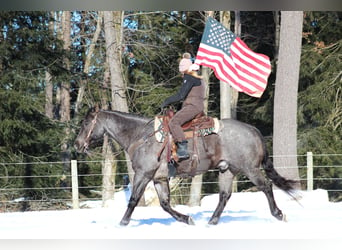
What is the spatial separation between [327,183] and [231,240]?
9.54 m

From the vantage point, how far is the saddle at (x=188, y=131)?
6.75 metres

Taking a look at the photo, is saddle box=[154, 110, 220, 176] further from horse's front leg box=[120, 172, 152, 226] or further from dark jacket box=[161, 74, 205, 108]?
horse's front leg box=[120, 172, 152, 226]

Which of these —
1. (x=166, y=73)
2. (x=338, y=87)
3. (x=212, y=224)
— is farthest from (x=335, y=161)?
(x=212, y=224)

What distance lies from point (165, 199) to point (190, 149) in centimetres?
72

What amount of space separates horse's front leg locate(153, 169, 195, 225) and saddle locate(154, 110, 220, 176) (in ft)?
0.95

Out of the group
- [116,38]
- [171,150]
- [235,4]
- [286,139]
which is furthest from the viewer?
[116,38]

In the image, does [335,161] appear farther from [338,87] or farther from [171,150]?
[171,150]

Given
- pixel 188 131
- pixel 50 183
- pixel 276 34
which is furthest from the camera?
pixel 276 34

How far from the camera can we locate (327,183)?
581 inches

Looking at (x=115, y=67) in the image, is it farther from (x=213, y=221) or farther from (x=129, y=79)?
(x=213, y=221)

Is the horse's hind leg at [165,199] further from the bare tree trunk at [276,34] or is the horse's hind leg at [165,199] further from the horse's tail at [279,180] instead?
the bare tree trunk at [276,34]

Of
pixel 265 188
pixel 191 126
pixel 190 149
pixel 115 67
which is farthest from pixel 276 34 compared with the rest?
pixel 190 149

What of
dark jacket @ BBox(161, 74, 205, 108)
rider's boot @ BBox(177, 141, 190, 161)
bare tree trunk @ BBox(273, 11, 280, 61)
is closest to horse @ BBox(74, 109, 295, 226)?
rider's boot @ BBox(177, 141, 190, 161)

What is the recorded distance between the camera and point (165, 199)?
6.88 meters
